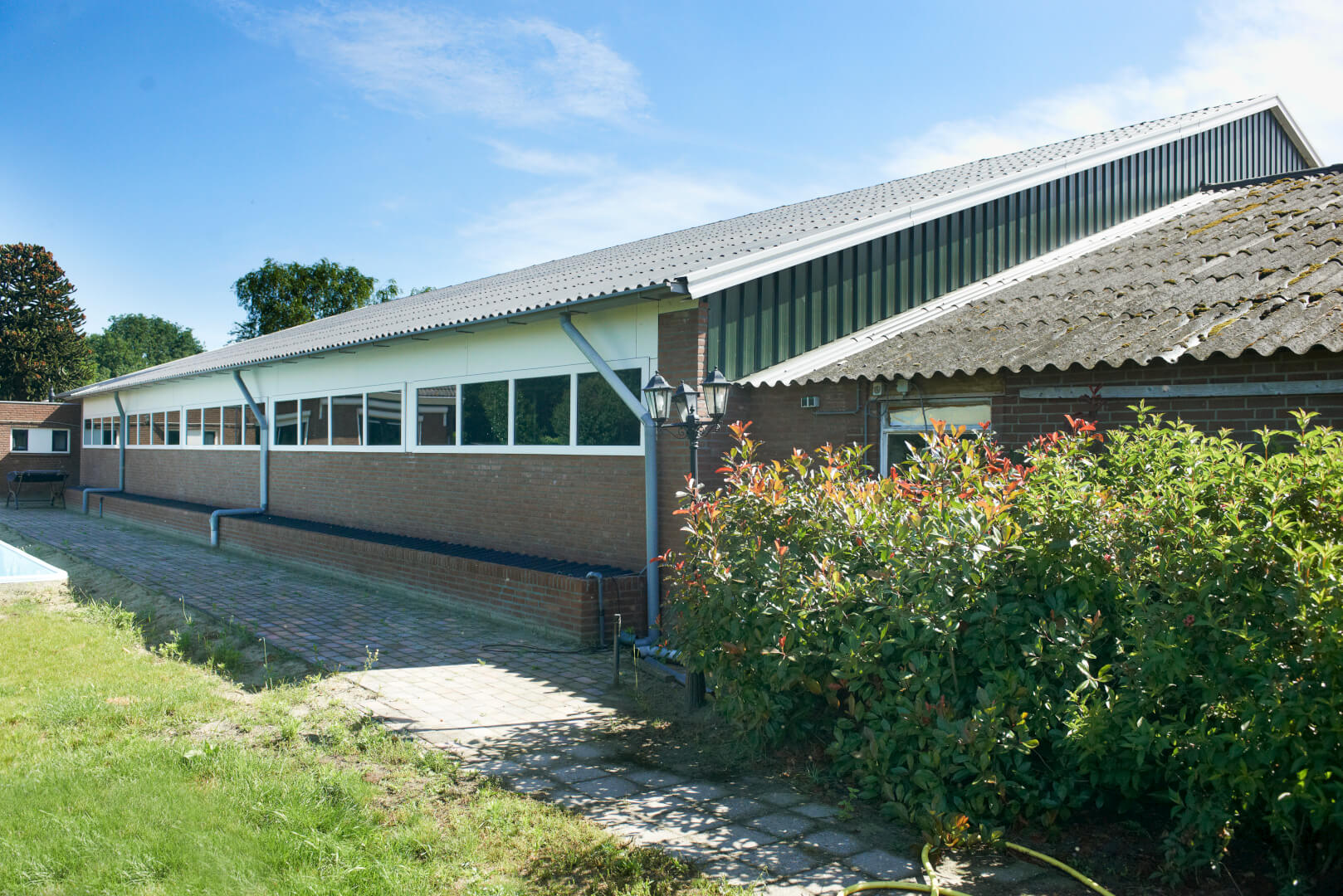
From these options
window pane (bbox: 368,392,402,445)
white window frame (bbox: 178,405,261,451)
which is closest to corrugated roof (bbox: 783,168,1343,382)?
window pane (bbox: 368,392,402,445)

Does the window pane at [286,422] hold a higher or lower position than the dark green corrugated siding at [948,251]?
lower

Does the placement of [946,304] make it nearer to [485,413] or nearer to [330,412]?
[485,413]

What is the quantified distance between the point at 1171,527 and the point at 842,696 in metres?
2.17

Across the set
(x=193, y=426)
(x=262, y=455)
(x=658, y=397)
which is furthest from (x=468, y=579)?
(x=193, y=426)

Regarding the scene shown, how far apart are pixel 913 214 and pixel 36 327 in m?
48.4

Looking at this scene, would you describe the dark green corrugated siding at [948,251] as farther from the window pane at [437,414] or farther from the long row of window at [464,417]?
the window pane at [437,414]

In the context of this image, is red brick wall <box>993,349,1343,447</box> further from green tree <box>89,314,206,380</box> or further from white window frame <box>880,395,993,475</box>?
green tree <box>89,314,206,380</box>

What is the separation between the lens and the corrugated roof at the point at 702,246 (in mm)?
9562

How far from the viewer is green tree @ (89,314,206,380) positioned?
88.8 m

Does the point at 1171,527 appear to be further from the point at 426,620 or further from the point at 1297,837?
the point at 426,620

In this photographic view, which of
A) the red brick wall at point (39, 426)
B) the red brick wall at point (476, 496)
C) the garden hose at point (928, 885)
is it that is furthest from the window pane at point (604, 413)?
the red brick wall at point (39, 426)

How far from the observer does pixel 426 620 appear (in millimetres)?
9742

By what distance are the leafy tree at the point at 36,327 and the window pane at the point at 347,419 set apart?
38653 millimetres

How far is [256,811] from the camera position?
14.5 feet
